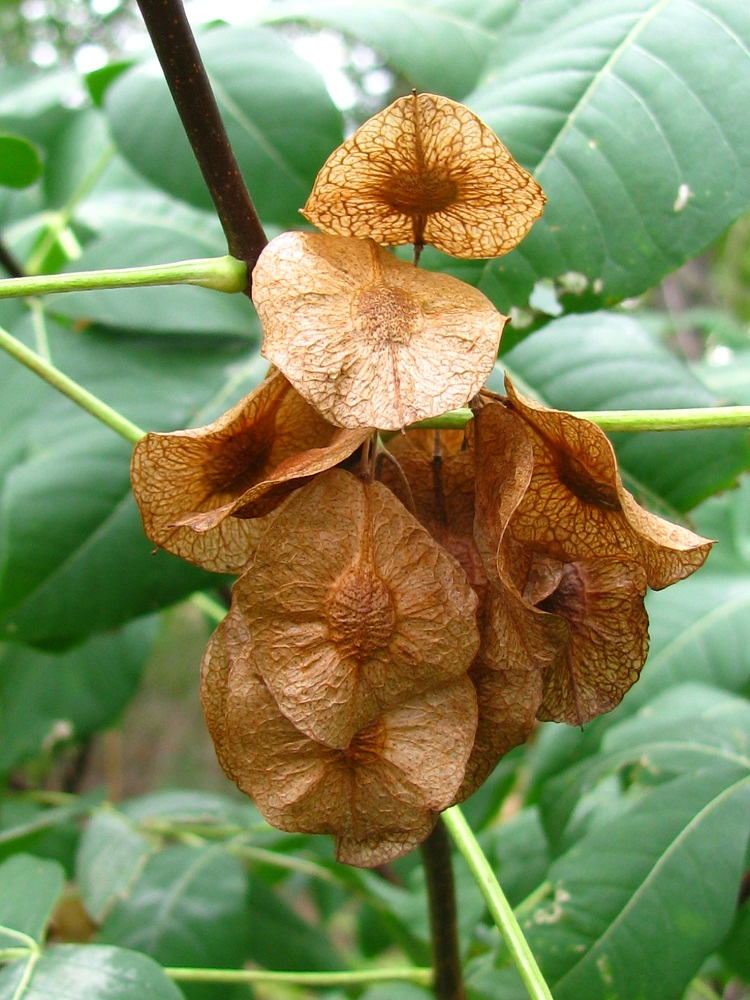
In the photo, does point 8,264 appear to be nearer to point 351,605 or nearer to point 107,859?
point 107,859

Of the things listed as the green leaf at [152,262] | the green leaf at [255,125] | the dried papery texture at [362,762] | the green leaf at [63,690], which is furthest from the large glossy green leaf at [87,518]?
the dried papery texture at [362,762]

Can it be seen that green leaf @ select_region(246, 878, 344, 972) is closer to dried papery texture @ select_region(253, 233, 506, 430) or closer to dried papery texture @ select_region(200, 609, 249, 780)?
dried papery texture @ select_region(200, 609, 249, 780)

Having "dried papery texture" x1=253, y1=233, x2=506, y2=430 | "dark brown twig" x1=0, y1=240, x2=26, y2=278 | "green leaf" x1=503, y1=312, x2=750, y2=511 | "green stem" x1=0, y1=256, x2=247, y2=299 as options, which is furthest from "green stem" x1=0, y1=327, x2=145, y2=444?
"dark brown twig" x1=0, y1=240, x2=26, y2=278

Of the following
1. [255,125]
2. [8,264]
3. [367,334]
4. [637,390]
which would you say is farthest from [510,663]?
[8,264]

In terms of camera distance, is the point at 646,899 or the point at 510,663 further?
the point at 646,899

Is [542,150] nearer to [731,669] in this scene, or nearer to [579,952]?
[579,952]

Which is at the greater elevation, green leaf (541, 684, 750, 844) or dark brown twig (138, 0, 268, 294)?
dark brown twig (138, 0, 268, 294)
